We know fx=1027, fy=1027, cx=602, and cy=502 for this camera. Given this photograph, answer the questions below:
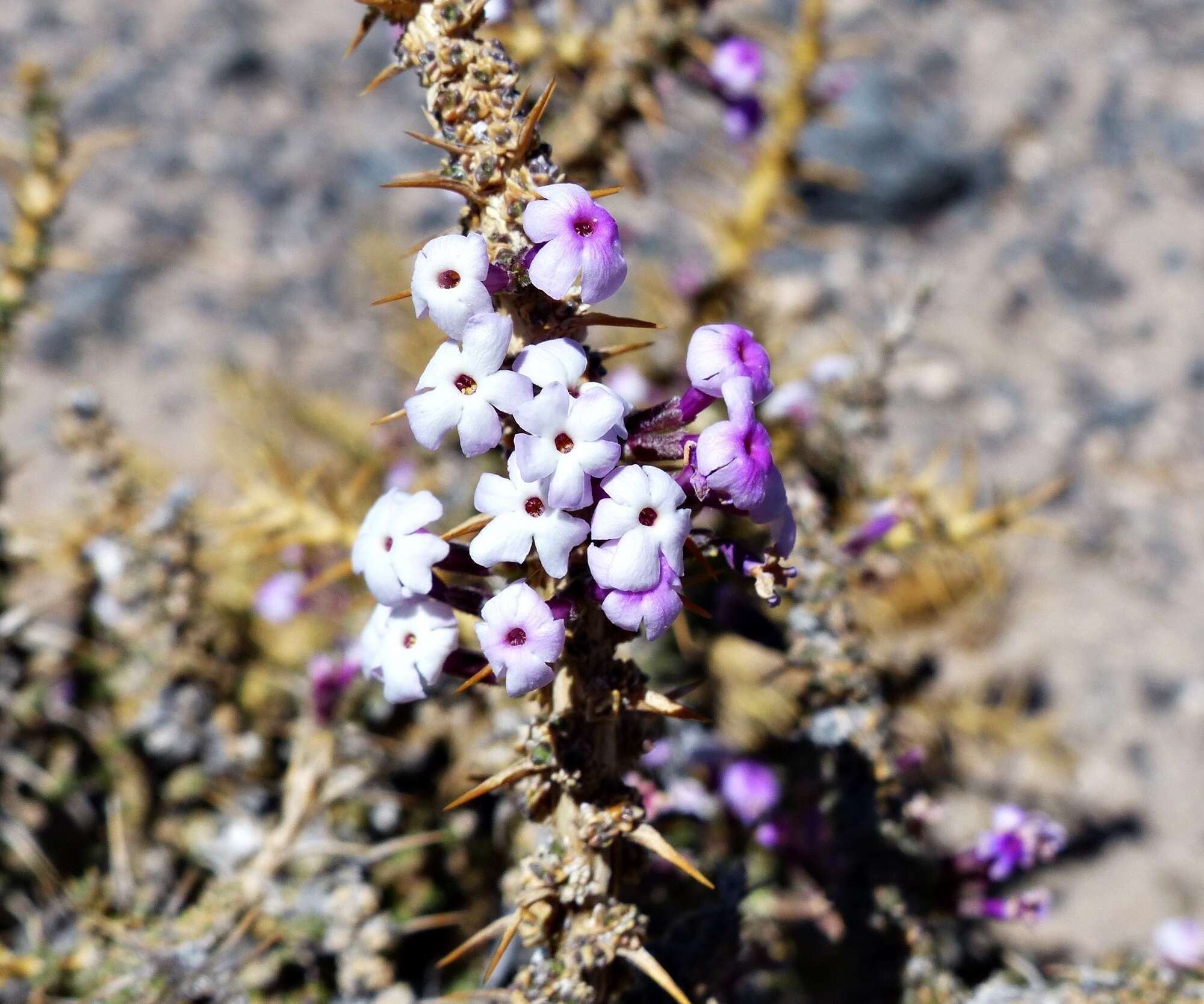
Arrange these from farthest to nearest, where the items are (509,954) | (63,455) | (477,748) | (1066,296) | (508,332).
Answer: (1066,296) < (63,455) < (477,748) < (509,954) < (508,332)

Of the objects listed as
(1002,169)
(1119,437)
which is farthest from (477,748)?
Answer: (1002,169)

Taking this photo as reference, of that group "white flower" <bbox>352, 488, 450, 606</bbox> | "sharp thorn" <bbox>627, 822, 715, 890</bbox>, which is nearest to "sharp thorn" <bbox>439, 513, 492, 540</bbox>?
"white flower" <bbox>352, 488, 450, 606</bbox>

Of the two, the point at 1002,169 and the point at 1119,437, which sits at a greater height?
the point at 1002,169

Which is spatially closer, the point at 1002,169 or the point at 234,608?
the point at 234,608

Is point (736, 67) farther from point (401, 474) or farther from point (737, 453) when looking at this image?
point (737, 453)

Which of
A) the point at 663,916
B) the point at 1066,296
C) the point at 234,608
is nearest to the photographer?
the point at 663,916

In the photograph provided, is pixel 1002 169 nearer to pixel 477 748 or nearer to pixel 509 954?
pixel 477 748

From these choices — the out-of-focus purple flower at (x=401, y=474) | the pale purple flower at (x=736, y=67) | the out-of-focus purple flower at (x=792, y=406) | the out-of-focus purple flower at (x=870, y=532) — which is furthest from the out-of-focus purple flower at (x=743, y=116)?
the out-of-focus purple flower at (x=401, y=474)

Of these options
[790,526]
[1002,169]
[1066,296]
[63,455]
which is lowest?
[790,526]
